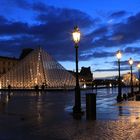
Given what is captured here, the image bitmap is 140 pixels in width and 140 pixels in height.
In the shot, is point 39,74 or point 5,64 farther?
point 5,64

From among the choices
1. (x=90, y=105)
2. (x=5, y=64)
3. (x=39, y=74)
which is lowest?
(x=90, y=105)

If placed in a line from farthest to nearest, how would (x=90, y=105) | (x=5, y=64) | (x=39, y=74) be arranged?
(x=5, y=64) → (x=39, y=74) → (x=90, y=105)

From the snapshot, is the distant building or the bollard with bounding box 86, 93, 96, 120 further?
the distant building

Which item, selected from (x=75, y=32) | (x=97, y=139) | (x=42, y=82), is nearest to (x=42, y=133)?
(x=97, y=139)

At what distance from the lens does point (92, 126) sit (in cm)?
1709

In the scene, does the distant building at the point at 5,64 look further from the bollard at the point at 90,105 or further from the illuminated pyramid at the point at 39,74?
the bollard at the point at 90,105

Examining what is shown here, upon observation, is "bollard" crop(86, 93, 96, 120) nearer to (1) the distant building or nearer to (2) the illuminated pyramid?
(2) the illuminated pyramid

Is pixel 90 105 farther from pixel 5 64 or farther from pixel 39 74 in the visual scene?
pixel 5 64

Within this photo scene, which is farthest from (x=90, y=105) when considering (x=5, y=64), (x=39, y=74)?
(x=5, y=64)

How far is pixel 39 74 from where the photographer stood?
90.5 metres

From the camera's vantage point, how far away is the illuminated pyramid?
9081 cm

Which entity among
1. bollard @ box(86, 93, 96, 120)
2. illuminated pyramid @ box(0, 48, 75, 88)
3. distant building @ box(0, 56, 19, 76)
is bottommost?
bollard @ box(86, 93, 96, 120)

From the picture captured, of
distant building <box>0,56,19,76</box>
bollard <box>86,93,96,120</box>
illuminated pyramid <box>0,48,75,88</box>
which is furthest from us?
distant building <box>0,56,19,76</box>

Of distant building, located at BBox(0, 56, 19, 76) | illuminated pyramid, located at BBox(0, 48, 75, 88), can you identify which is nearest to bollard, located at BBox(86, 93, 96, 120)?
illuminated pyramid, located at BBox(0, 48, 75, 88)
